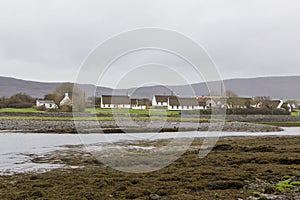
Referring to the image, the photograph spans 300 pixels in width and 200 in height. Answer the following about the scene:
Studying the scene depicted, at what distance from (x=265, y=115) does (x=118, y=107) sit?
37.1m

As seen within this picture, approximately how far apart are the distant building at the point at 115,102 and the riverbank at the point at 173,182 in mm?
66107

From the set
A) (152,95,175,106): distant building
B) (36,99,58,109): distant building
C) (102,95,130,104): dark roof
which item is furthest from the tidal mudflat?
(152,95,175,106): distant building

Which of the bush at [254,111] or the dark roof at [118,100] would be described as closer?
the dark roof at [118,100]

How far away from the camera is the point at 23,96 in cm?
10106

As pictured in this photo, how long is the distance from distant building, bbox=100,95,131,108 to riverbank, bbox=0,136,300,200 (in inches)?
2603

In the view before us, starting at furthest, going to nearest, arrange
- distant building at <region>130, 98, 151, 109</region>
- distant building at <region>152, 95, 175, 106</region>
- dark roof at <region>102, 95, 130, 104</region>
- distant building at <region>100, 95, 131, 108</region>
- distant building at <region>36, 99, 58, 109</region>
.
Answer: distant building at <region>152, 95, 175, 106</region> < distant building at <region>36, 99, 58, 109</region> < distant building at <region>130, 98, 151, 109</region> < distant building at <region>100, 95, 131, 108</region> < dark roof at <region>102, 95, 130, 104</region>

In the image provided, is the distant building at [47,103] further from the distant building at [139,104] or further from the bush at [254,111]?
the bush at [254,111]

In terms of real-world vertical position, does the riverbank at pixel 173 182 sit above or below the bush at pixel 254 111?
below

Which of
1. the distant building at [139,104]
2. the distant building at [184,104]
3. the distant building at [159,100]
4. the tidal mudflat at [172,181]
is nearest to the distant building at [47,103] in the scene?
the distant building at [139,104]

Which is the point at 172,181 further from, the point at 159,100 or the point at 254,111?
the point at 159,100

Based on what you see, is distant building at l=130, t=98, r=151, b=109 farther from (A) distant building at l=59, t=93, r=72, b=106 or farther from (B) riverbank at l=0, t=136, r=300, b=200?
(B) riverbank at l=0, t=136, r=300, b=200

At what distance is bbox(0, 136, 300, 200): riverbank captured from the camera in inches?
533

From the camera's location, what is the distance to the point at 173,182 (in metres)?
15.9

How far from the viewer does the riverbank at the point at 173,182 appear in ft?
44.4
